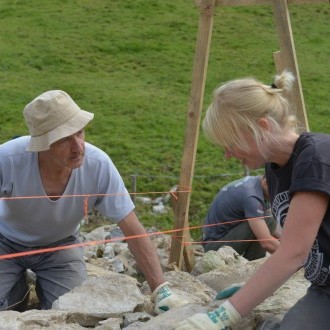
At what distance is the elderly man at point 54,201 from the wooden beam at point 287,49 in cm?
→ 144

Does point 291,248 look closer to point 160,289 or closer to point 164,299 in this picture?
point 164,299

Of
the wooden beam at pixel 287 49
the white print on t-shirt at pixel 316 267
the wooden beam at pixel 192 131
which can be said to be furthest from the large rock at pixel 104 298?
the wooden beam at pixel 287 49

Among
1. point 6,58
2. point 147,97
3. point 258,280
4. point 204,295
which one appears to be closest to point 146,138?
point 147,97

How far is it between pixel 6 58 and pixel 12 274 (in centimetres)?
1057

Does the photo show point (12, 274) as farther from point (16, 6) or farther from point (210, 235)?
point (16, 6)

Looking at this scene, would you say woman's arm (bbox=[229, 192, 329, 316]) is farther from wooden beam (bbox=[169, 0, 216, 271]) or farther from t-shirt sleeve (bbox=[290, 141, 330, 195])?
wooden beam (bbox=[169, 0, 216, 271])

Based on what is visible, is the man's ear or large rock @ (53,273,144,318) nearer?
the man's ear

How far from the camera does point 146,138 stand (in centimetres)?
1142

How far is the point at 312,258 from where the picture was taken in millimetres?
3150

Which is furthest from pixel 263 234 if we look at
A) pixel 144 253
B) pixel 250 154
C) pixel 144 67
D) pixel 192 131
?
pixel 144 67

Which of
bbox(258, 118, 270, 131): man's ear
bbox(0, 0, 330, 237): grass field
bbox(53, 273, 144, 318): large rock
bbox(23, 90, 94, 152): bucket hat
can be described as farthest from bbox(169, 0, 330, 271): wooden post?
bbox(0, 0, 330, 237): grass field

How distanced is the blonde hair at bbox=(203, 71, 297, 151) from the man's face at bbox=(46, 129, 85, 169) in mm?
1352

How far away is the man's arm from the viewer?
169 inches

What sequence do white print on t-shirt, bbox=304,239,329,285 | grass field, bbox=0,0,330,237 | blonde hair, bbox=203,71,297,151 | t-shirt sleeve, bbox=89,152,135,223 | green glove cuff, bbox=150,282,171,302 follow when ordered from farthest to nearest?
grass field, bbox=0,0,330,237
t-shirt sleeve, bbox=89,152,135,223
green glove cuff, bbox=150,282,171,302
white print on t-shirt, bbox=304,239,329,285
blonde hair, bbox=203,71,297,151
